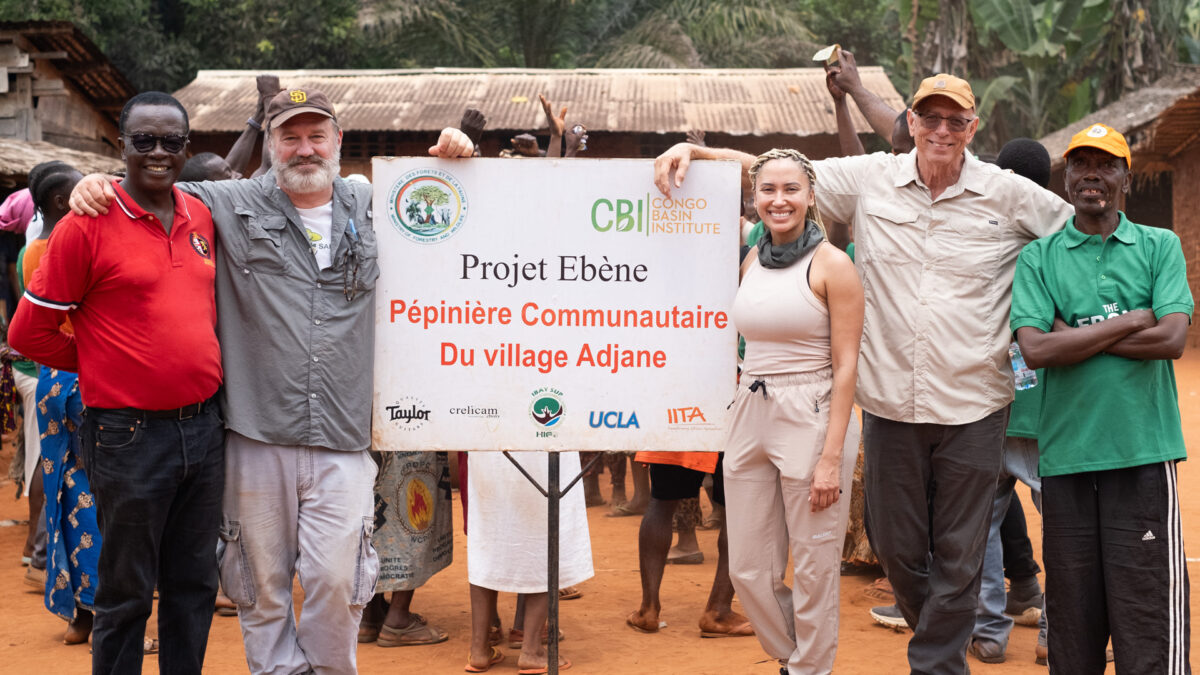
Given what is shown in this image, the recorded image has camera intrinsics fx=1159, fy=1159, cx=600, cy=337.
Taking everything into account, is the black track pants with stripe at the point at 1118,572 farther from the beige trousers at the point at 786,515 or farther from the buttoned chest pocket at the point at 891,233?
the buttoned chest pocket at the point at 891,233

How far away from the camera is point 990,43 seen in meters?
22.5

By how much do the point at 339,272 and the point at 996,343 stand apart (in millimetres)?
2287

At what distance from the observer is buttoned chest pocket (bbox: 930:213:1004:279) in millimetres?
4141

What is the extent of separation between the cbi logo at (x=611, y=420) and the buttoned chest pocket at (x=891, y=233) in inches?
43.7

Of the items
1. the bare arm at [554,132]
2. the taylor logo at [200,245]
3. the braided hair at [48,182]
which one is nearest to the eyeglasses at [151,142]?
the taylor logo at [200,245]

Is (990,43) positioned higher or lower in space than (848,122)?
higher

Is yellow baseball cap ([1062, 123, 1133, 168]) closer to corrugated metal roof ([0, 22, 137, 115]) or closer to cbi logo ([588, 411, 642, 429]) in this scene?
cbi logo ([588, 411, 642, 429])

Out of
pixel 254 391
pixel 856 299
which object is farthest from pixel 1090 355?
pixel 254 391

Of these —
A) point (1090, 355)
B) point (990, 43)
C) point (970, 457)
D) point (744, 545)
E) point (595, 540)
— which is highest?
point (990, 43)

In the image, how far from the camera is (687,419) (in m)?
3.96

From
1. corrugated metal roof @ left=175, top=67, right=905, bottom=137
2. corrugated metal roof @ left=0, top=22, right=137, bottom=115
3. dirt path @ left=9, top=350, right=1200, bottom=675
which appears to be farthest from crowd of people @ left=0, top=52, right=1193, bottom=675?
corrugated metal roof @ left=0, top=22, right=137, bottom=115

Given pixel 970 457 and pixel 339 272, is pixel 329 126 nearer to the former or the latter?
pixel 339 272

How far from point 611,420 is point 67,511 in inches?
117

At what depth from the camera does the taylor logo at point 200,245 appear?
361cm
